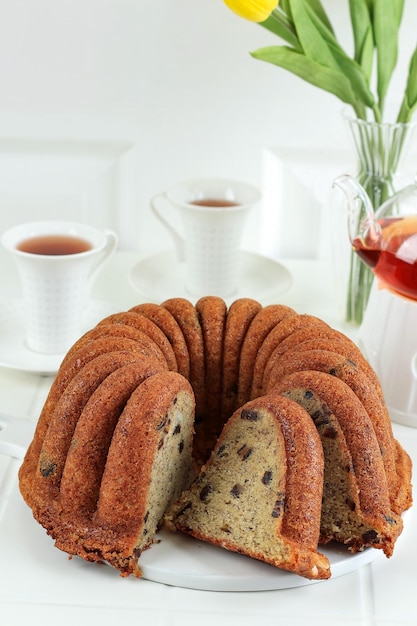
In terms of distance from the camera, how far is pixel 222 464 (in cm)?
102

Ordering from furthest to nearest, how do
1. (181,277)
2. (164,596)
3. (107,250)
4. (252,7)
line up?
(181,277), (107,250), (252,7), (164,596)

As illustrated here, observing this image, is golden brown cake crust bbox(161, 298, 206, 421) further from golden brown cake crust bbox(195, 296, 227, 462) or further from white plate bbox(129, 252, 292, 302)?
white plate bbox(129, 252, 292, 302)

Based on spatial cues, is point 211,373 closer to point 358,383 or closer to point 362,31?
point 358,383

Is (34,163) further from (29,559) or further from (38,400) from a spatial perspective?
(29,559)

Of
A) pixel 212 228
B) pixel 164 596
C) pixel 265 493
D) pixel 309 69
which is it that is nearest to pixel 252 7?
pixel 309 69

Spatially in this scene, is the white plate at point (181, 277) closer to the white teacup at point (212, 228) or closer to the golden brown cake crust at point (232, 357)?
the white teacup at point (212, 228)

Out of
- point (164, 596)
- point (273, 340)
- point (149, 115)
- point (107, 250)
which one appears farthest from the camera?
point (149, 115)

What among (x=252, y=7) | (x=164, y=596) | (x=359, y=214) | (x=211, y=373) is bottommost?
(x=164, y=596)

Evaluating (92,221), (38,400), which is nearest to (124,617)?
(38,400)

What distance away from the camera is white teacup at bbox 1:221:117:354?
1396mm

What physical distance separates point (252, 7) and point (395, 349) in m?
0.52

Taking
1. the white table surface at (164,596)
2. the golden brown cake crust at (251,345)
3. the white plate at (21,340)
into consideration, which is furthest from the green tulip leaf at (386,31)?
the white table surface at (164,596)

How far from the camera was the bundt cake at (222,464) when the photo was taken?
961 mm

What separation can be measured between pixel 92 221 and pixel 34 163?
6.8 inches
